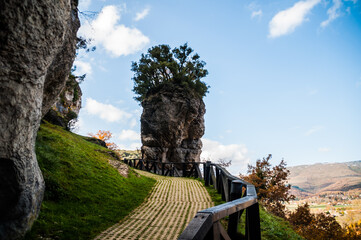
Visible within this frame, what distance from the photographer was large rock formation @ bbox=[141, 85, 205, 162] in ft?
86.0

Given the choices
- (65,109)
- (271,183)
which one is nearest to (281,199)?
(271,183)

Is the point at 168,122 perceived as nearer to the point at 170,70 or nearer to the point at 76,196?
the point at 170,70

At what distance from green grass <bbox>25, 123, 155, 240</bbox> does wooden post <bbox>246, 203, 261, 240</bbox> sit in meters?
3.33

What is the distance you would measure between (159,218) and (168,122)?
797 inches

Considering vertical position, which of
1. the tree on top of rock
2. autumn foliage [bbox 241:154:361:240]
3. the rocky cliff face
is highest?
the tree on top of rock

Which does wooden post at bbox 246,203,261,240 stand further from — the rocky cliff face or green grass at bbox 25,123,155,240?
the rocky cliff face

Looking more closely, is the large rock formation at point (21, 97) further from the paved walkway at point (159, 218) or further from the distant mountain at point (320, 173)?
the distant mountain at point (320, 173)

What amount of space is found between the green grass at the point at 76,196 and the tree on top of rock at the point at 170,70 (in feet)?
66.5

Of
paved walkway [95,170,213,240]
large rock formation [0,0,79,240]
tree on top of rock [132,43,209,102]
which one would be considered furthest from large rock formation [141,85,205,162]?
large rock formation [0,0,79,240]

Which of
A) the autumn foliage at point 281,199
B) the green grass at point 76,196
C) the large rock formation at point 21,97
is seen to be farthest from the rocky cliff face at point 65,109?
the autumn foliage at point 281,199

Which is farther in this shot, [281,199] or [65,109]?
[65,109]

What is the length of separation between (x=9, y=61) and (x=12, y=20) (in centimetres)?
72

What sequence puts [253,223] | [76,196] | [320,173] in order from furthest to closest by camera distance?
[320,173] → [76,196] → [253,223]

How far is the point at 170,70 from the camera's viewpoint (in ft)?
94.6
